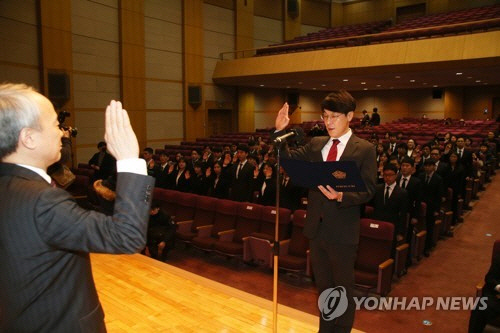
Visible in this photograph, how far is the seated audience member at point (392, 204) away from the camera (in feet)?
15.5

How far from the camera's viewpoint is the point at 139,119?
40.3ft

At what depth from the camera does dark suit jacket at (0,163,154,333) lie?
95 centimetres

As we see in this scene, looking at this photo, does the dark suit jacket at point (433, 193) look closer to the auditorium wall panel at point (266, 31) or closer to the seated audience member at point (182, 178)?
the seated audience member at point (182, 178)

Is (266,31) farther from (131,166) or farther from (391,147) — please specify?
(131,166)

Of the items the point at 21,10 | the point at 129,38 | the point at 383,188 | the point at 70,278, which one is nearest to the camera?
the point at 70,278

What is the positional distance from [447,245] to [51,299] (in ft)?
19.4

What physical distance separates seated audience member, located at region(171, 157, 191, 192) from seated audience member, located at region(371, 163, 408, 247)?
11.6 ft

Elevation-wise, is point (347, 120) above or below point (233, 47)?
below

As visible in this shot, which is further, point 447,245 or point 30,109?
point 447,245

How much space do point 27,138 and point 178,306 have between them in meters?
2.28

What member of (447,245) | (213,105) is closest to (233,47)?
(213,105)

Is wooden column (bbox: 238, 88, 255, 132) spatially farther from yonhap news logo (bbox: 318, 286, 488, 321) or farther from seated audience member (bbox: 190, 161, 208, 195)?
yonhap news logo (bbox: 318, 286, 488, 321)

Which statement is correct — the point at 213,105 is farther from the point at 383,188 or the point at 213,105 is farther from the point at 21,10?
the point at 383,188

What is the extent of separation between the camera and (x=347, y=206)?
2.01 metres
